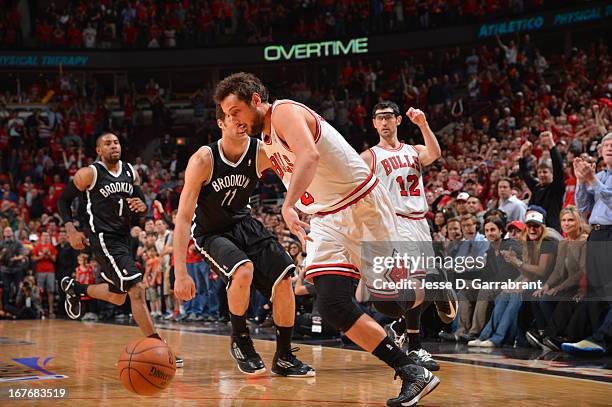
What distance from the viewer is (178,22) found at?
1025 inches

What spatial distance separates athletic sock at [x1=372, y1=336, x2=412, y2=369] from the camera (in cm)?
445

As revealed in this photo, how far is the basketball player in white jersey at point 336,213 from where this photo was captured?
4.46 metres

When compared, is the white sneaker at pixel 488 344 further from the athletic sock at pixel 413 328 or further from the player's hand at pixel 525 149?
the player's hand at pixel 525 149

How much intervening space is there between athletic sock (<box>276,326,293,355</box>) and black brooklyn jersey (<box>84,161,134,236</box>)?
203 centimetres

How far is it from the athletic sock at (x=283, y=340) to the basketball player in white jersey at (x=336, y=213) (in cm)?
152

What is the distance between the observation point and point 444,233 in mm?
9719

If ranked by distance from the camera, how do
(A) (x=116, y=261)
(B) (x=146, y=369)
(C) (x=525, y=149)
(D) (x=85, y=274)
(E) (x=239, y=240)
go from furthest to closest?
(D) (x=85, y=274) → (C) (x=525, y=149) → (A) (x=116, y=261) → (E) (x=239, y=240) → (B) (x=146, y=369)

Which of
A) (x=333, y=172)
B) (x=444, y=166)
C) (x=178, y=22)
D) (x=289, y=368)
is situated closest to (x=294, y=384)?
(x=289, y=368)

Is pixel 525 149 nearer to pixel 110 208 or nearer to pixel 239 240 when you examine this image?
pixel 239 240

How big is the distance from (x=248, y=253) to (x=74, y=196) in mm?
2133

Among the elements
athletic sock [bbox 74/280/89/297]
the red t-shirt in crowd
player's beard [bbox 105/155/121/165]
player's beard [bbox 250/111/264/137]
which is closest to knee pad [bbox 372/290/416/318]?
player's beard [bbox 250/111/264/137]

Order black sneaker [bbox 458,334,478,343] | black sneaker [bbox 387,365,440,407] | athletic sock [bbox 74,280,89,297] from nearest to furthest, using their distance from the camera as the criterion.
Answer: black sneaker [bbox 387,365,440,407]
black sneaker [bbox 458,334,478,343]
athletic sock [bbox 74,280,89,297]

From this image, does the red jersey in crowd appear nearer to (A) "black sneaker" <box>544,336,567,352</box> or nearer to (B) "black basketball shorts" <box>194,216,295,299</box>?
(B) "black basketball shorts" <box>194,216,295,299</box>

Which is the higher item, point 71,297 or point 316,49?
point 316,49
